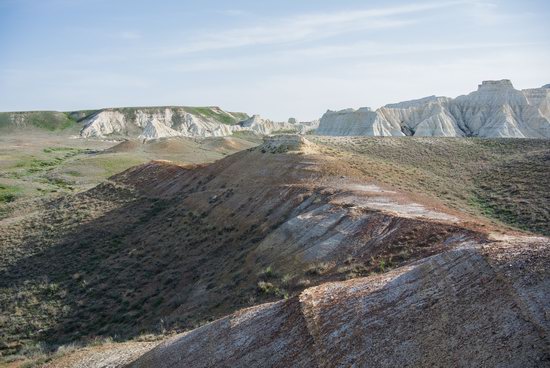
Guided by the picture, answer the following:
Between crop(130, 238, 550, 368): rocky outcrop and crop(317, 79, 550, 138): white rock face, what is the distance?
82.1 meters

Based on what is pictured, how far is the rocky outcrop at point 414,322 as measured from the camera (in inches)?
326

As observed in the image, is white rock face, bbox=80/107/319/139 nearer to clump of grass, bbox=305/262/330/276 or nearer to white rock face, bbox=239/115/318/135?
white rock face, bbox=239/115/318/135

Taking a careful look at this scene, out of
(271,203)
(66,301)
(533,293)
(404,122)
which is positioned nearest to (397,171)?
(271,203)

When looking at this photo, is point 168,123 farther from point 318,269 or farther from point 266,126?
point 318,269

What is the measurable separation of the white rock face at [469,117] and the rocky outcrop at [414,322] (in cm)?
8209

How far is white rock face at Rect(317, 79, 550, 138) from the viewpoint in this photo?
87.1 m

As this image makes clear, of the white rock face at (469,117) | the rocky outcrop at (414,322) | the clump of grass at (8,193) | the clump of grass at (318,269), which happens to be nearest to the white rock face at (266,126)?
the white rock face at (469,117)

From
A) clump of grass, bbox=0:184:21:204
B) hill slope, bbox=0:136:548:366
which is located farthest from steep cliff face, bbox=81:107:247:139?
hill slope, bbox=0:136:548:366

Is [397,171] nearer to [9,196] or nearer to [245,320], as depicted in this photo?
[245,320]

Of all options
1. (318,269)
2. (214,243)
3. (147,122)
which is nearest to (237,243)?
(214,243)

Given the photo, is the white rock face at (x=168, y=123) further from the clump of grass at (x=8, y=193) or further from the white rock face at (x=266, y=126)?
the clump of grass at (x=8, y=193)

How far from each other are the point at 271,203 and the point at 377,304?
1735 centimetres

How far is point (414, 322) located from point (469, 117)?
316 feet

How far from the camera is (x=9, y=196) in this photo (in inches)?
2090
